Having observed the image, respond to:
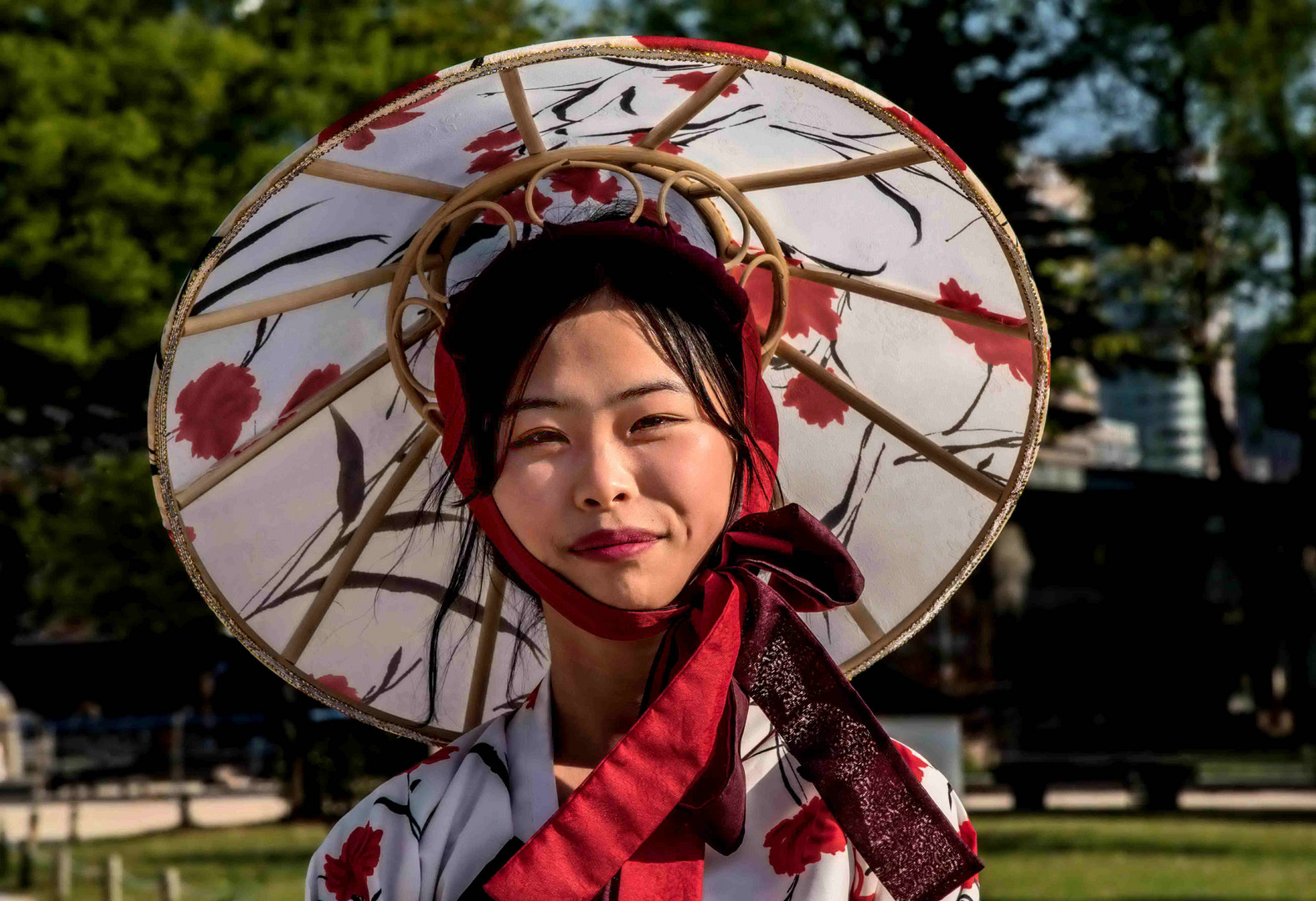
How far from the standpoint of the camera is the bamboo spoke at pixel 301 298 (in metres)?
2.28

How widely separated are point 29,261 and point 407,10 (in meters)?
4.90

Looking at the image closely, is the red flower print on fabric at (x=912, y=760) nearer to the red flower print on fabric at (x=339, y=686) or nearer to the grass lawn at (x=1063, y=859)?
the red flower print on fabric at (x=339, y=686)

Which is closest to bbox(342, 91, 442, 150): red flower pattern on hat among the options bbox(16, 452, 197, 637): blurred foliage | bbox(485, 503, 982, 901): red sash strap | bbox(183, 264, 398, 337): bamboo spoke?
bbox(183, 264, 398, 337): bamboo spoke

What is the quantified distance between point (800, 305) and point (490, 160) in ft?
1.71

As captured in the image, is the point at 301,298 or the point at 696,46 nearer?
the point at 696,46

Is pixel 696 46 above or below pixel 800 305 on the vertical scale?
above

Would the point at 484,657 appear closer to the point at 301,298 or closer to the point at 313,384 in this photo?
the point at 313,384

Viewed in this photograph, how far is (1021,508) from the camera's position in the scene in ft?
75.7

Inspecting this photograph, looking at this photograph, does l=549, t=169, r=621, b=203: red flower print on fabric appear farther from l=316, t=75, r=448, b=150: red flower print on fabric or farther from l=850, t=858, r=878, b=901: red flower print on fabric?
l=850, t=858, r=878, b=901: red flower print on fabric

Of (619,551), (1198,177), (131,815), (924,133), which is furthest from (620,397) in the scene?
(1198,177)

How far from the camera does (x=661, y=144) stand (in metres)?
2.24

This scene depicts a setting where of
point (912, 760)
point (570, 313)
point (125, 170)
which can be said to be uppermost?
point (125, 170)

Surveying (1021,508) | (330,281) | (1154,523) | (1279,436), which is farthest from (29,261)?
(1279,436)

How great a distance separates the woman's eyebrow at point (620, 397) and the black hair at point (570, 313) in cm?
3
